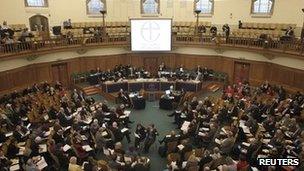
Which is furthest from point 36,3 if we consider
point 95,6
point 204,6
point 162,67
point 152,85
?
point 204,6

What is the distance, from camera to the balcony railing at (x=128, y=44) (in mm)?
19203

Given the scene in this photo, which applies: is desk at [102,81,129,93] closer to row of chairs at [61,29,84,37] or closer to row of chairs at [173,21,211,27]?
row of chairs at [61,29,84,37]

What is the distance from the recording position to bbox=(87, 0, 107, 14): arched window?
85.1 ft

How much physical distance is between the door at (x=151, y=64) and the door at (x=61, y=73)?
22.1 ft

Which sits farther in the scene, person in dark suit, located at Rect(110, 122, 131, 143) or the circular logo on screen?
the circular logo on screen

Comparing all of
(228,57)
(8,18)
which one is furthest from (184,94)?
(8,18)

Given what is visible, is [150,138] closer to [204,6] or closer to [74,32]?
[74,32]

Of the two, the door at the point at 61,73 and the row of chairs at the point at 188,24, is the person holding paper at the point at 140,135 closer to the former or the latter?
the door at the point at 61,73

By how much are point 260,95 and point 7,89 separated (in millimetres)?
16994

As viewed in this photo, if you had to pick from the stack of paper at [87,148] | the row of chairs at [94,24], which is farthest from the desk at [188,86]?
the stack of paper at [87,148]

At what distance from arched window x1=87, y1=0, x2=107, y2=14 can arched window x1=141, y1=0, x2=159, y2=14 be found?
11.8 ft

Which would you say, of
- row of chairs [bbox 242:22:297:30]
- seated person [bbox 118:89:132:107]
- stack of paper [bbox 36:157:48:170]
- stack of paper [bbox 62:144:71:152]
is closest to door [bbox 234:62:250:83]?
row of chairs [bbox 242:22:297:30]

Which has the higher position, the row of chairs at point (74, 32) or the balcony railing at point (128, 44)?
the row of chairs at point (74, 32)

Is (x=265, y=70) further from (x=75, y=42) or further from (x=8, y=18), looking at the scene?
(x=8, y=18)
